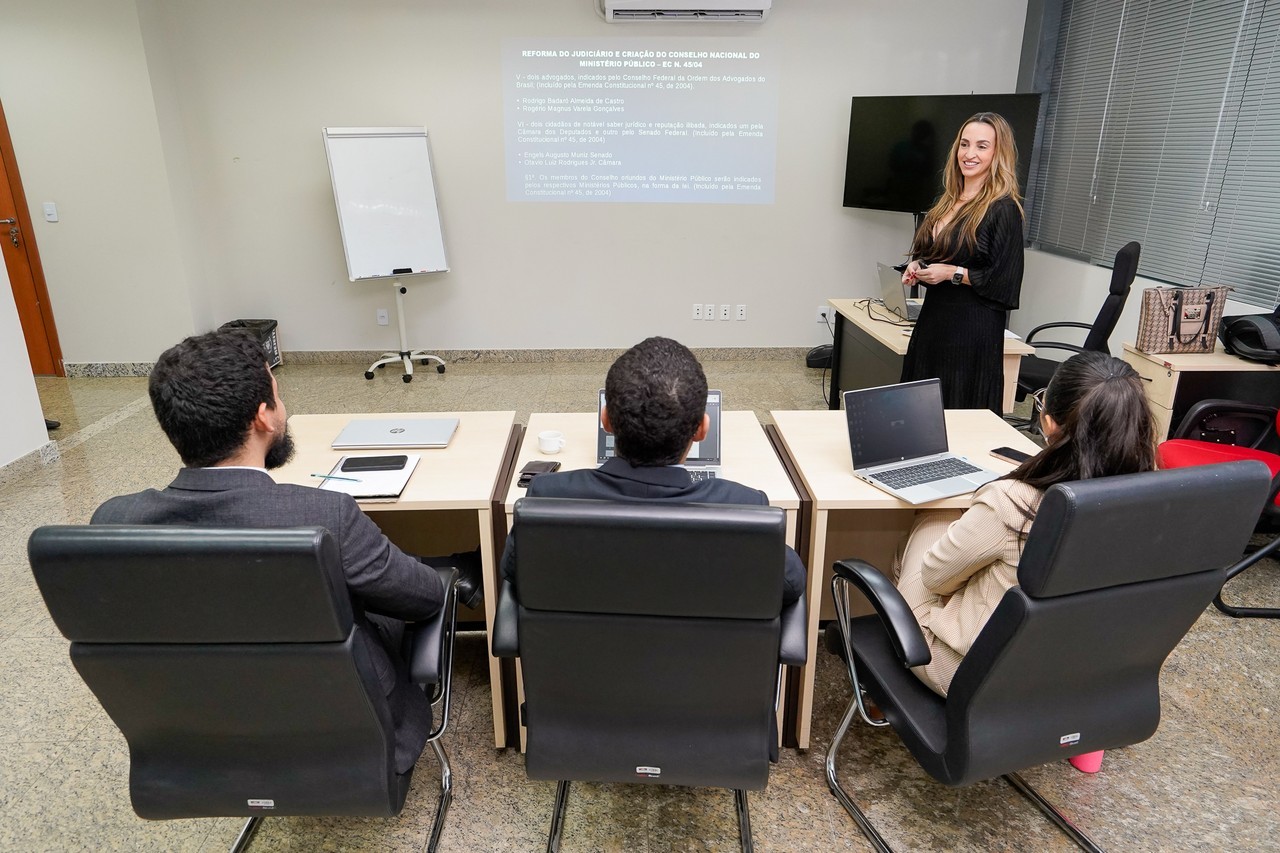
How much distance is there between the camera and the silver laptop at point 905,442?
1.96 metres

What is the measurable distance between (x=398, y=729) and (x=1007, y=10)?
5662mm

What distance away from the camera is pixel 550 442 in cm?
213

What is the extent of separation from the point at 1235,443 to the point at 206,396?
11.6 ft

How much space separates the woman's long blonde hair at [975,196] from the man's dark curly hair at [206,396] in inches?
95.1

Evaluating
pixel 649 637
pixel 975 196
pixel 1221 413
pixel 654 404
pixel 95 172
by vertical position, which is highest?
pixel 95 172

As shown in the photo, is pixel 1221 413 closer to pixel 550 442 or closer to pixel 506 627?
pixel 550 442

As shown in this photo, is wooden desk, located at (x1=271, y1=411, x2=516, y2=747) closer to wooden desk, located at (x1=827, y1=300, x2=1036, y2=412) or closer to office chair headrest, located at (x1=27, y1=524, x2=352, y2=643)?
office chair headrest, located at (x1=27, y1=524, x2=352, y2=643)

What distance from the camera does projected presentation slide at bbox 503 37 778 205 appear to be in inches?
203

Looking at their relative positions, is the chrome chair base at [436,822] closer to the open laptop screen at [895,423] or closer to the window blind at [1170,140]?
the open laptop screen at [895,423]

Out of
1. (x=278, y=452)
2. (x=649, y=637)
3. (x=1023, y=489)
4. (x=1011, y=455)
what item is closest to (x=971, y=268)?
(x=1011, y=455)

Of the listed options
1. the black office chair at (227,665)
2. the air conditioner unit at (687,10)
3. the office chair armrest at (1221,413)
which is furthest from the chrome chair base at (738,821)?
the air conditioner unit at (687,10)

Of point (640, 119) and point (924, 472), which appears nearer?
point (924, 472)

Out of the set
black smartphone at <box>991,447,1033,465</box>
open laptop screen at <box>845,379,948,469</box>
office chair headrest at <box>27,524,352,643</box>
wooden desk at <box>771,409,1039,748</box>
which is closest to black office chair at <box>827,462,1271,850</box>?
wooden desk at <box>771,409,1039,748</box>

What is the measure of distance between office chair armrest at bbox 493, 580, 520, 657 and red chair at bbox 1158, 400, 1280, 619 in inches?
95.9
